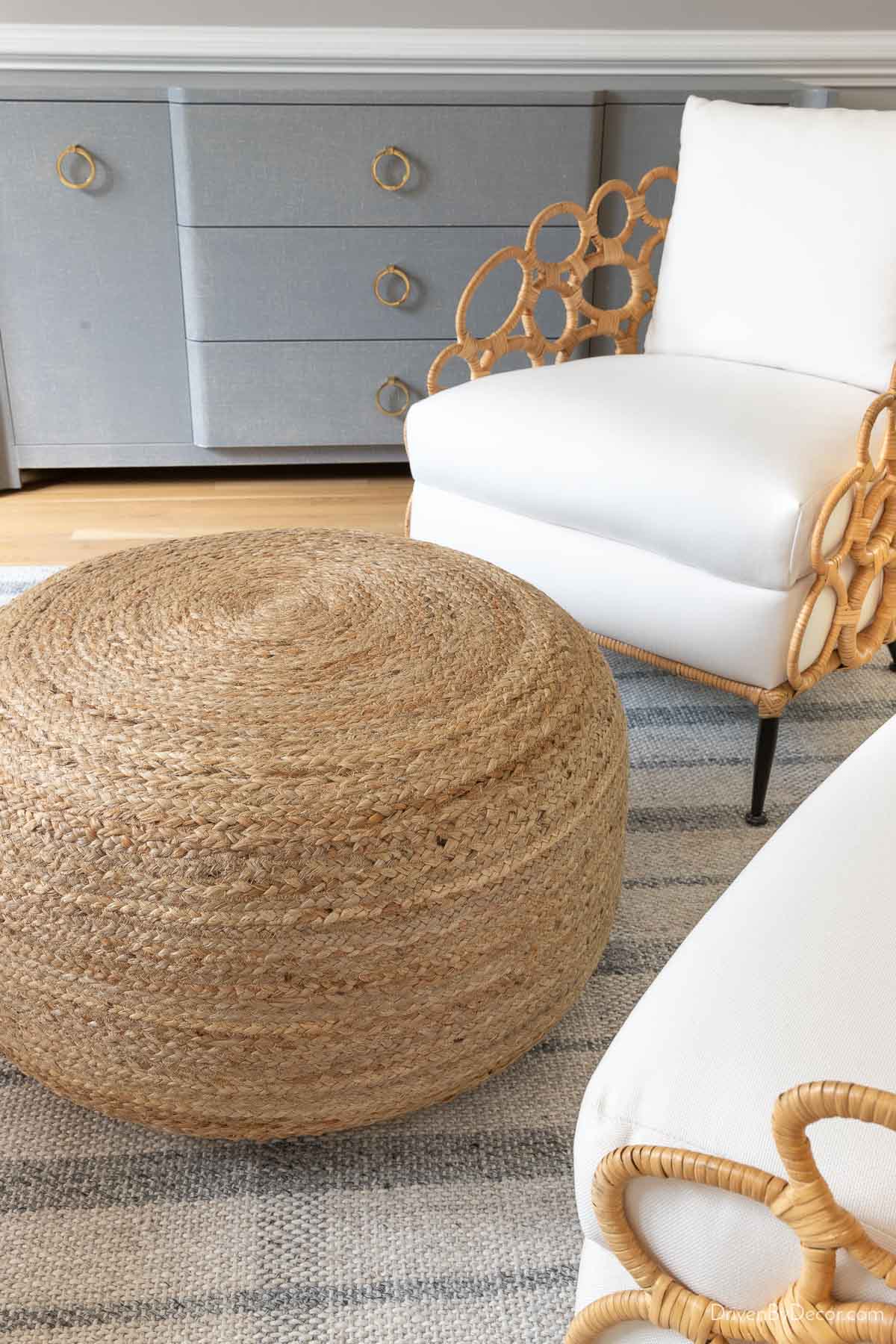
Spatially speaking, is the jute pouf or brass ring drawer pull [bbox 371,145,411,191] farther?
brass ring drawer pull [bbox 371,145,411,191]

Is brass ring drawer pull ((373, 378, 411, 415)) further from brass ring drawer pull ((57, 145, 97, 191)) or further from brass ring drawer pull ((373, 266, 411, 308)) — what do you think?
brass ring drawer pull ((57, 145, 97, 191))

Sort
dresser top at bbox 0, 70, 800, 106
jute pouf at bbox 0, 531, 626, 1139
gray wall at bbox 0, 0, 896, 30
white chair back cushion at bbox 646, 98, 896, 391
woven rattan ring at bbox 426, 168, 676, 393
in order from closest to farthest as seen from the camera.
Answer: jute pouf at bbox 0, 531, 626, 1139 < white chair back cushion at bbox 646, 98, 896, 391 < woven rattan ring at bbox 426, 168, 676, 393 < dresser top at bbox 0, 70, 800, 106 < gray wall at bbox 0, 0, 896, 30

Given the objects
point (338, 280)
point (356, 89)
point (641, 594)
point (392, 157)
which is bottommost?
Result: point (641, 594)

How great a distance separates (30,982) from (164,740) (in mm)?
207

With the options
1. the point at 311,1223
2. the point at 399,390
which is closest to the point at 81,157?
the point at 399,390

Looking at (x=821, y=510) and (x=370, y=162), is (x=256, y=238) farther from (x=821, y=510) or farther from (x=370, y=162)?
(x=821, y=510)

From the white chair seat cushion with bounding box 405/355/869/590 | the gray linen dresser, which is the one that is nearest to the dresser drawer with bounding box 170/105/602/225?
the gray linen dresser

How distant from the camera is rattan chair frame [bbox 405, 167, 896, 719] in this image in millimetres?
1370

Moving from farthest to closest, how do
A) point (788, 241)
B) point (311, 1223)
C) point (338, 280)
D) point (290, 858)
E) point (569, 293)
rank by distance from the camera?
point (338, 280), point (569, 293), point (788, 241), point (311, 1223), point (290, 858)

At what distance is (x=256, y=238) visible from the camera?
2359mm

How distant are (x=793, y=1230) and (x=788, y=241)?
1.47 meters

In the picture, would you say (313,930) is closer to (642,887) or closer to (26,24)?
(642,887)

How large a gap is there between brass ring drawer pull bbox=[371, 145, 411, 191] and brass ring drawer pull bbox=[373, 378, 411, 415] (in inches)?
14.9

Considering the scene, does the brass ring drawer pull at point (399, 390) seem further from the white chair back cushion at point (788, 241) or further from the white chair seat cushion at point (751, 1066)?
the white chair seat cushion at point (751, 1066)
